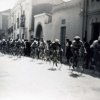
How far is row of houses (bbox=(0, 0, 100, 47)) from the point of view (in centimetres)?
2260

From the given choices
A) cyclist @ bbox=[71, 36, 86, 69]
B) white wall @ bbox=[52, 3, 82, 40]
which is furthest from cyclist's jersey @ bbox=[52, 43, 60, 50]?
white wall @ bbox=[52, 3, 82, 40]

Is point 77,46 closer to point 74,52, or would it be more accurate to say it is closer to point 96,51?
point 74,52

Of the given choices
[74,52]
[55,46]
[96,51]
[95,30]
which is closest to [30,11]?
[95,30]

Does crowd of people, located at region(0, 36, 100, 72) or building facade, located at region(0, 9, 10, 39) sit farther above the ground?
building facade, located at region(0, 9, 10, 39)

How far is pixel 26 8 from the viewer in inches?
1812

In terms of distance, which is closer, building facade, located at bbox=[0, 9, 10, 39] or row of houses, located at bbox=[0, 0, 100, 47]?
row of houses, located at bbox=[0, 0, 100, 47]

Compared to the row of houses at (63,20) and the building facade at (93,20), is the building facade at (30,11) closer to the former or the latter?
the row of houses at (63,20)

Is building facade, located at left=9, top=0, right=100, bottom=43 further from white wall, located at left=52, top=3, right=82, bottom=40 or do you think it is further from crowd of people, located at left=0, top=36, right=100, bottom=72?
crowd of people, located at left=0, top=36, right=100, bottom=72

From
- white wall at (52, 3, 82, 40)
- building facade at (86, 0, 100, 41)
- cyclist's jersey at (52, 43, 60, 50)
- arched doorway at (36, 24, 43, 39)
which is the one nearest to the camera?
cyclist's jersey at (52, 43, 60, 50)

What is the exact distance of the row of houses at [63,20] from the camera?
22.6 meters

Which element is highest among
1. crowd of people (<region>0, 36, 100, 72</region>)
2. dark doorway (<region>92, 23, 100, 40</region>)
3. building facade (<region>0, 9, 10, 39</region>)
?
building facade (<region>0, 9, 10, 39</region>)

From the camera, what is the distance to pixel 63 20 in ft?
94.7

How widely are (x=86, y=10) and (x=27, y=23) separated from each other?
22.3 metres

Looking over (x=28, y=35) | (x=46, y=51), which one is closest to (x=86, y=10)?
(x=46, y=51)
